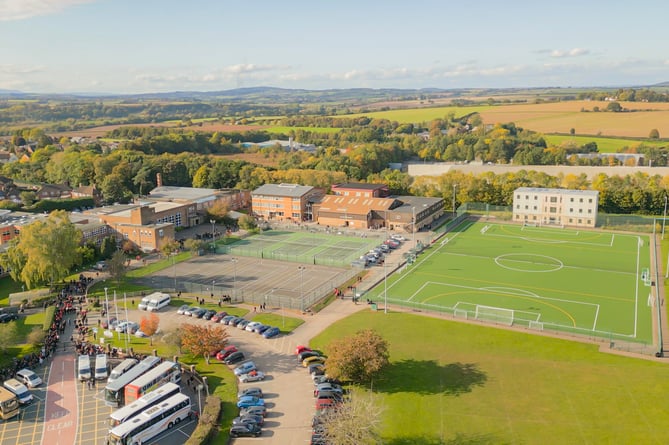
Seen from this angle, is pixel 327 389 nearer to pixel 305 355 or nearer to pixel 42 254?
pixel 305 355

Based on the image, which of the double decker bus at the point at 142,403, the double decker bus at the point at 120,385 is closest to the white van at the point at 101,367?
the double decker bus at the point at 120,385

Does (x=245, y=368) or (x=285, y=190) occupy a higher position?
(x=285, y=190)

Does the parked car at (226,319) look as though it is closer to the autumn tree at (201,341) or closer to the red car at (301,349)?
the autumn tree at (201,341)

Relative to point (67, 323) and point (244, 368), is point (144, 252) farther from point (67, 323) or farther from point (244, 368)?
point (244, 368)

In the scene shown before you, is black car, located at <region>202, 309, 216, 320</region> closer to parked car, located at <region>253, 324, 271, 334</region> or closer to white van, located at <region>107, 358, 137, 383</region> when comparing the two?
parked car, located at <region>253, 324, 271, 334</region>

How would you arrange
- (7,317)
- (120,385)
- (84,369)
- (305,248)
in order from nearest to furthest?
1. (120,385)
2. (84,369)
3. (7,317)
4. (305,248)

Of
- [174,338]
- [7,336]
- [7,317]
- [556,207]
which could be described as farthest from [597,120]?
[7,336]

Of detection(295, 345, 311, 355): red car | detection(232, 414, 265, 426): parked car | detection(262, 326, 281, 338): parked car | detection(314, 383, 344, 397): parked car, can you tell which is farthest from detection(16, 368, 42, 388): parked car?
detection(314, 383, 344, 397): parked car
